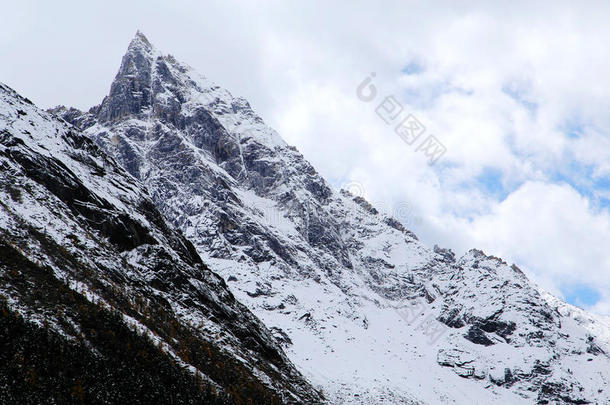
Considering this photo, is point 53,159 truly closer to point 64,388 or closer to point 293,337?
point 64,388

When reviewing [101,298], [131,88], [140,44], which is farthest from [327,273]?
[140,44]

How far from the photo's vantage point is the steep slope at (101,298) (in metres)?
20.3

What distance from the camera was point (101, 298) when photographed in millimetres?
27328

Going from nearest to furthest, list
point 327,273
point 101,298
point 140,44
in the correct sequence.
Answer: point 101,298
point 327,273
point 140,44

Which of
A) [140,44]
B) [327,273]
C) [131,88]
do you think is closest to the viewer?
[327,273]

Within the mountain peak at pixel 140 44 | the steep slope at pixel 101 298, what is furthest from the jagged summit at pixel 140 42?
the steep slope at pixel 101 298

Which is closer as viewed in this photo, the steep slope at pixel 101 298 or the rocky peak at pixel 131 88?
the steep slope at pixel 101 298

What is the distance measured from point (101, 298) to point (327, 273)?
4229 inches

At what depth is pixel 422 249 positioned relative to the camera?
187 metres

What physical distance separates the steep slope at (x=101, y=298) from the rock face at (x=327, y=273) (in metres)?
20.3

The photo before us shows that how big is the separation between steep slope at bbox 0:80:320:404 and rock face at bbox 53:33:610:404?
2026cm

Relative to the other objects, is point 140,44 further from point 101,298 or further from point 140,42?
point 101,298

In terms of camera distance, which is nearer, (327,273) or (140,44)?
(327,273)

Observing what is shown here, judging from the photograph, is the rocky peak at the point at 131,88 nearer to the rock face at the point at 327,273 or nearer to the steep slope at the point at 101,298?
the rock face at the point at 327,273
